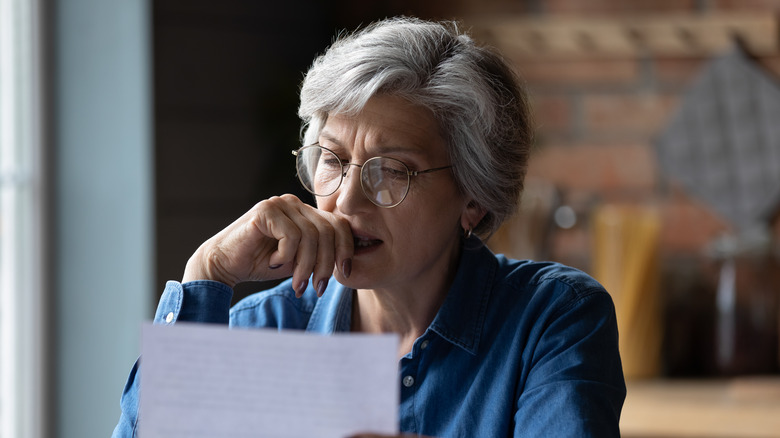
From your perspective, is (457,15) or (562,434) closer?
(562,434)

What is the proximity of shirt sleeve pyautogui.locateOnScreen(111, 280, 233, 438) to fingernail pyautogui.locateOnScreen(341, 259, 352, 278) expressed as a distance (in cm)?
16

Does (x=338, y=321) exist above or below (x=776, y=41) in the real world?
below

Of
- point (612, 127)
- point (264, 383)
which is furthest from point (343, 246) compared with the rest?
point (612, 127)

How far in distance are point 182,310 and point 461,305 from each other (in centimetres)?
40

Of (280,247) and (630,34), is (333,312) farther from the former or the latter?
(630,34)

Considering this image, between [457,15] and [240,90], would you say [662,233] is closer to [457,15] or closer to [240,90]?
[457,15]

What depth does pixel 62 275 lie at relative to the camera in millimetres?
2287

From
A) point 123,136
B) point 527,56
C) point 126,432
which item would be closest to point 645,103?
point 527,56

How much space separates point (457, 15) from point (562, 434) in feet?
5.77

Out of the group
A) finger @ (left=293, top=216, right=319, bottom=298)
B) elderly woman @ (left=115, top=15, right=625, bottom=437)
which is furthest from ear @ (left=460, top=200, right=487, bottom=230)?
finger @ (left=293, top=216, right=319, bottom=298)

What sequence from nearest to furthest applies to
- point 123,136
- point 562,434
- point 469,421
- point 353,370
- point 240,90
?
1. point 353,370
2. point 562,434
3. point 469,421
4. point 123,136
5. point 240,90

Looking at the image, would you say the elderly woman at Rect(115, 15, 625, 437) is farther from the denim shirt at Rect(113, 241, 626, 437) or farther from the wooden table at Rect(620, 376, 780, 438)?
the wooden table at Rect(620, 376, 780, 438)

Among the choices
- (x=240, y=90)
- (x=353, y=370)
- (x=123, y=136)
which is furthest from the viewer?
(x=240, y=90)

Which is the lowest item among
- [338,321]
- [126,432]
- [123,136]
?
[126,432]
